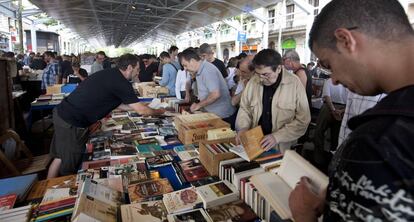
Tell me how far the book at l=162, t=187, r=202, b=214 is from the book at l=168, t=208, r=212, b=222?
0.16 feet

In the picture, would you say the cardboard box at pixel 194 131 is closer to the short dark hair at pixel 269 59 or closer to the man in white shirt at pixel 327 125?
the short dark hair at pixel 269 59

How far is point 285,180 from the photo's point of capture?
48.2 inches

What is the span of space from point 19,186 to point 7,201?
206mm

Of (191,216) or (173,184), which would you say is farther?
(173,184)

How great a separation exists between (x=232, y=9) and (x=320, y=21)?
1045 centimetres

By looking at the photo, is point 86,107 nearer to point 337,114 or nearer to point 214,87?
point 214,87

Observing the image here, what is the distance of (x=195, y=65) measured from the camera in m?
3.25

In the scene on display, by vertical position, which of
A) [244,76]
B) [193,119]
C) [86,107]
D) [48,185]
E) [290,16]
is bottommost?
[48,185]

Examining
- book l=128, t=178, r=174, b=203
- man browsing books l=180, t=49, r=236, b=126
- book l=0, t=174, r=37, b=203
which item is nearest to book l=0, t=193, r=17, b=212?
book l=0, t=174, r=37, b=203

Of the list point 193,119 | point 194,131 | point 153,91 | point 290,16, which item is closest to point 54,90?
point 153,91

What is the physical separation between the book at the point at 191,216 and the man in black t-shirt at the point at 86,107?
1471 millimetres

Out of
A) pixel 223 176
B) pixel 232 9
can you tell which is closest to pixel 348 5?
pixel 223 176

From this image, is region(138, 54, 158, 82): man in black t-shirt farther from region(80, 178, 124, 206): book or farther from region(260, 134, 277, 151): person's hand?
region(80, 178, 124, 206): book

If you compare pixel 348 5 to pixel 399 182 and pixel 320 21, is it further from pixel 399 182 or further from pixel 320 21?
pixel 399 182
